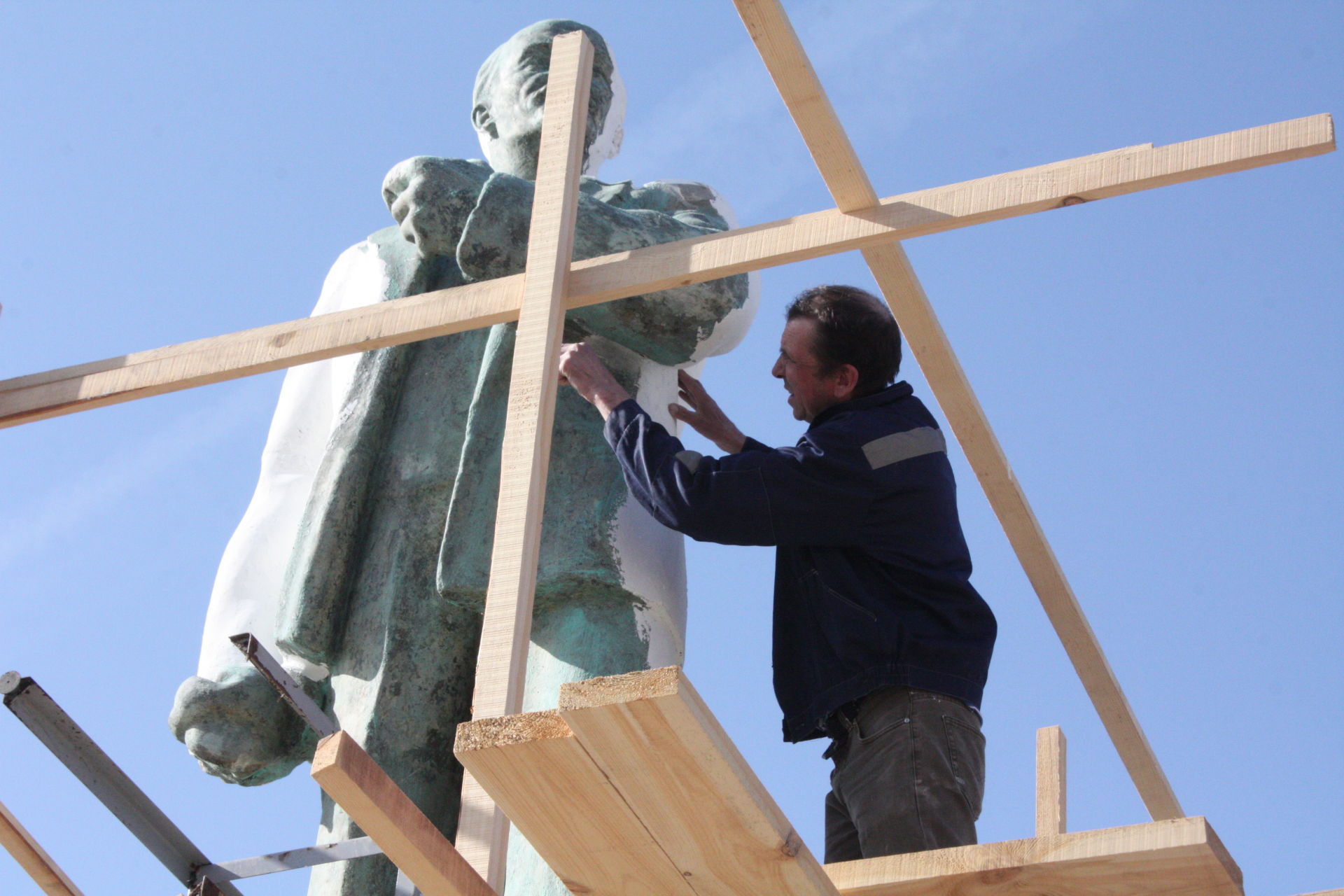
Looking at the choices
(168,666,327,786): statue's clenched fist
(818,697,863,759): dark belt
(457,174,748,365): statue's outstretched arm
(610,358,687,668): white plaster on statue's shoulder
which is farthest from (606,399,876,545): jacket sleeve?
(168,666,327,786): statue's clenched fist

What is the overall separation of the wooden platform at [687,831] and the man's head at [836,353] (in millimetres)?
1530

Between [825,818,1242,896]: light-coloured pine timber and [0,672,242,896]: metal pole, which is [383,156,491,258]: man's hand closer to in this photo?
[0,672,242,896]: metal pole

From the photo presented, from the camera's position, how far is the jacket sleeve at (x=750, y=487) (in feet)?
10.8

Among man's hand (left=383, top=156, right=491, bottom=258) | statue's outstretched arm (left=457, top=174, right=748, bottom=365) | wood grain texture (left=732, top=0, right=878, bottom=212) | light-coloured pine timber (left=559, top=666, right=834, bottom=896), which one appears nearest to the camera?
light-coloured pine timber (left=559, top=666, right=834, bottom=896)

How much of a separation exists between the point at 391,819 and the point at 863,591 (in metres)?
1.47

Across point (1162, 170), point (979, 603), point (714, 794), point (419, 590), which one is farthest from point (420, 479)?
point (714, 794)

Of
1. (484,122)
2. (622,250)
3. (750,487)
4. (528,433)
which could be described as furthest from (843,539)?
(484,122)

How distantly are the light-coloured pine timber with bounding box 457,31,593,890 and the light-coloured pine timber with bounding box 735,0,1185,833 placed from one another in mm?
451

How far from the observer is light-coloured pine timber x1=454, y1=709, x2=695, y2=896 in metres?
2.04


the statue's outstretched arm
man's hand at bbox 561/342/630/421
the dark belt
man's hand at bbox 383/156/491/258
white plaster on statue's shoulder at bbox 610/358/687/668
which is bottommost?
the dark belt

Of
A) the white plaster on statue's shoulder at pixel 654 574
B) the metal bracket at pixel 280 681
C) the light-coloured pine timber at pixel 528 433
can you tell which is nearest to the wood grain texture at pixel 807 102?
the light-coloured pine timber at pixel 528 433

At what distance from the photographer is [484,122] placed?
4707 mm

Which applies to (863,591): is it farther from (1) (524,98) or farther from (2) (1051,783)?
(1) (524,98)

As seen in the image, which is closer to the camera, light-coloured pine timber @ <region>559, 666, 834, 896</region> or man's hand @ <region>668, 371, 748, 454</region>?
light-coloured pine timber @ <region>559, 666, 834, 896</region>
